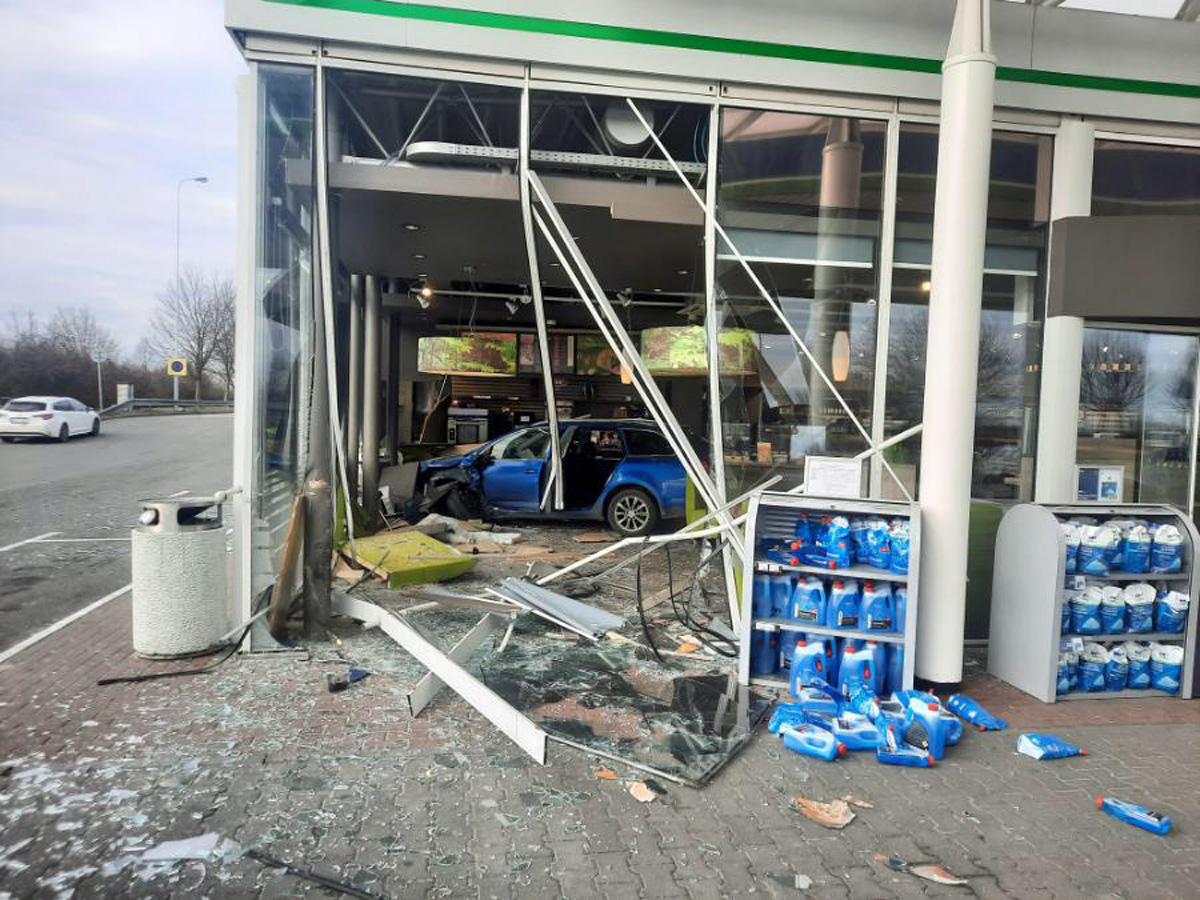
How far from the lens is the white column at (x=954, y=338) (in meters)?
4.52

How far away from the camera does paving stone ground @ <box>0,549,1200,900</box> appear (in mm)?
2809

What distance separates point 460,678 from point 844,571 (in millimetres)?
2321

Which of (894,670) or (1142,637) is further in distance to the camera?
(1142,637)

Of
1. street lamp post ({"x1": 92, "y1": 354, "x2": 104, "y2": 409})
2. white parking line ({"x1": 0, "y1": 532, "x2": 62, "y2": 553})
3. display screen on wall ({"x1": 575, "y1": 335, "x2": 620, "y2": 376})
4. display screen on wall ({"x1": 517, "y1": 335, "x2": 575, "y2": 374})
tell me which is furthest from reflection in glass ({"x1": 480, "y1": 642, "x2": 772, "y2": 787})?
street lamp post ({"x1": 92, "y1": 354, "x2": 104, "y2": 409})

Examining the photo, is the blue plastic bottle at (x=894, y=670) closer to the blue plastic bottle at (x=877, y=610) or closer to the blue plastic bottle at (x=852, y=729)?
the blue plastic bottle at (x=877, y=610)

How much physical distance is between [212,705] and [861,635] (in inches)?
148

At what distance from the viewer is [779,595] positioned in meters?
4.82

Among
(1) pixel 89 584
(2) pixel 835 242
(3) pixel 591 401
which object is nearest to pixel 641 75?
(2) pixel 835 242

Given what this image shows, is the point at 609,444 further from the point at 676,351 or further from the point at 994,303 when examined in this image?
the point at 994,303

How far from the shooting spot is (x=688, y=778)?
140 inches

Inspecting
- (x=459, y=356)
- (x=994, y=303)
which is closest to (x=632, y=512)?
(x=459, y=356)

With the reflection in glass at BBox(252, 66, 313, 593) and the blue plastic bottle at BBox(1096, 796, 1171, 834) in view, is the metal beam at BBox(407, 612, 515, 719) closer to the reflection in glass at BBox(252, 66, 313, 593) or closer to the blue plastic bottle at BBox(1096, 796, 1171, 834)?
the reflection in glass at BBox(252, 66, 313, 593)

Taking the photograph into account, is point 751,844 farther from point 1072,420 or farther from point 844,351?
point 1072,420

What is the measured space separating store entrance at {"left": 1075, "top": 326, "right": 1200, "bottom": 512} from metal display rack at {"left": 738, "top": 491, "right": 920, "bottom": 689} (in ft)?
8.53
